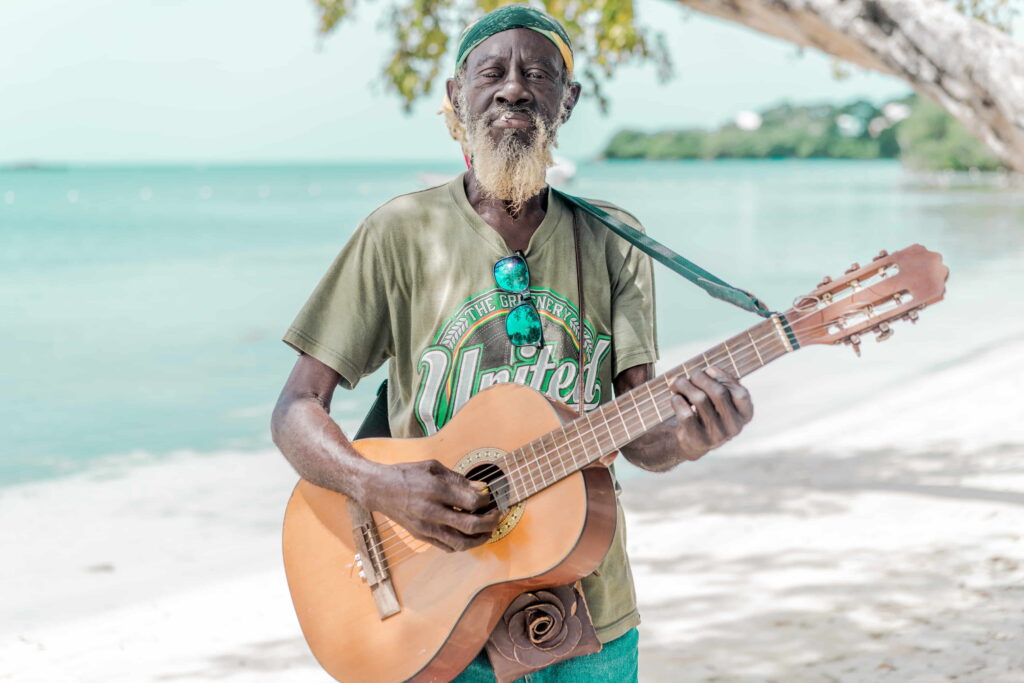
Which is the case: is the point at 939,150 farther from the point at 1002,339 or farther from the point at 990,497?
the point at 990,497

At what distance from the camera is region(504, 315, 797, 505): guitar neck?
199 centimetres

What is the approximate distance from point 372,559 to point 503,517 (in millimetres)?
318

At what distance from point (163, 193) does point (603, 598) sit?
8042 cm

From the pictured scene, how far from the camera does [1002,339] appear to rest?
52.1 ft

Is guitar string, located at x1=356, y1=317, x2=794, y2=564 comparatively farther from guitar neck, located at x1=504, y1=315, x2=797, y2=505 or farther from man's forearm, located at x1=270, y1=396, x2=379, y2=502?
man's forearm, located at x1=270, y1=396, x2=379, y2=502

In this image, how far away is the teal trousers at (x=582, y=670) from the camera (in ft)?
7.29

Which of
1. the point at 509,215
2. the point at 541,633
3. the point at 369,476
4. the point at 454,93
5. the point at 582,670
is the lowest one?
the point at 582,670

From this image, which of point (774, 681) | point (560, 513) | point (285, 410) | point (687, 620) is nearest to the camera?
point (560, 513)

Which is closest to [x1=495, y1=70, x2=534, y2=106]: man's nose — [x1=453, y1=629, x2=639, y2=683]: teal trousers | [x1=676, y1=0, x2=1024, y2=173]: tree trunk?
[x1=453, y1=629, x2=639, y2=683]: teal trousers

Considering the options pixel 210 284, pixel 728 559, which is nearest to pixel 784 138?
pixel 210 284

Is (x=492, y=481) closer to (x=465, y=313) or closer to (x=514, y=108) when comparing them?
(x=465, y=313)

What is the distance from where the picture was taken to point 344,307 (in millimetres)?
2246

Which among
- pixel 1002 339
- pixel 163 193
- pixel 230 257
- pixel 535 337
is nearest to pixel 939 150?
pixel 163 193

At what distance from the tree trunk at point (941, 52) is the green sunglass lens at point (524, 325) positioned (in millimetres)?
2486
